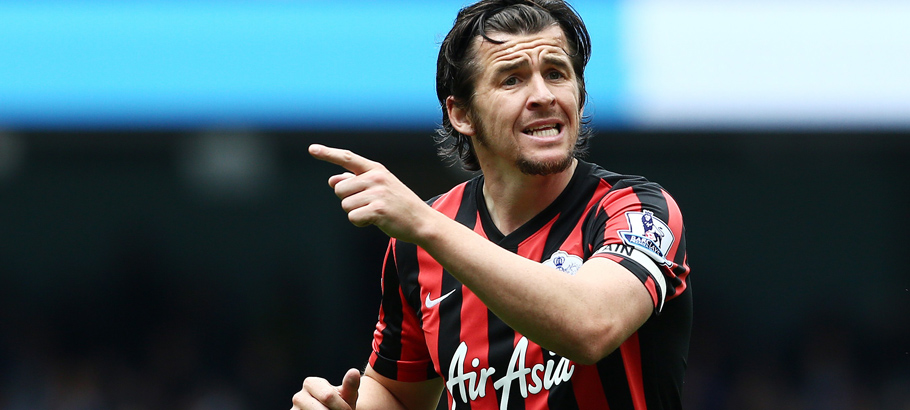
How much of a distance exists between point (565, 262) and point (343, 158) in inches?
30.6

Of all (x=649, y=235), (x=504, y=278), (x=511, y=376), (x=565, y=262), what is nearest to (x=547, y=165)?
(x=565, y=262)

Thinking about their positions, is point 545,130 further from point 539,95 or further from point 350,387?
point 350,387

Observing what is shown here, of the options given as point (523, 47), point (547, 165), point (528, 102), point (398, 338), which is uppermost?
point (523, 47)

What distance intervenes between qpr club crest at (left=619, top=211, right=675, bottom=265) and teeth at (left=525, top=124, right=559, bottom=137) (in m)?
0.39

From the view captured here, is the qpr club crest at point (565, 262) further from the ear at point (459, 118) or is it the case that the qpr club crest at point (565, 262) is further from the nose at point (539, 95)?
the ear at point (459, 118)

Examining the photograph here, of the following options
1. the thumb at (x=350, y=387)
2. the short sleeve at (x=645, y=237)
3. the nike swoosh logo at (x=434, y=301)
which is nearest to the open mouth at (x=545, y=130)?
the short sleeve at (x=645, y=237)

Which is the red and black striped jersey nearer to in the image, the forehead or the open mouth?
the open mouth

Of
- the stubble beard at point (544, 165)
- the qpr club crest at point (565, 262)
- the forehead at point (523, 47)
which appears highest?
the forehead at point (523, 47)

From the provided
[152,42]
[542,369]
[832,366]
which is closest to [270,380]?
[152,42]

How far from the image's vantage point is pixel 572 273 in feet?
8.99

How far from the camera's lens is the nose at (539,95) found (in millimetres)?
2928

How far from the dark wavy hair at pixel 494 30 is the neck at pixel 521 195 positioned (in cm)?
29

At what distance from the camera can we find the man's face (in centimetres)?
295

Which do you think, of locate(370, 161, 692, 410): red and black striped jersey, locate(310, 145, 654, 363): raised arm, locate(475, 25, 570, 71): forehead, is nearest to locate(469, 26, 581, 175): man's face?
locate(475, 25, 570, 71): forehead
